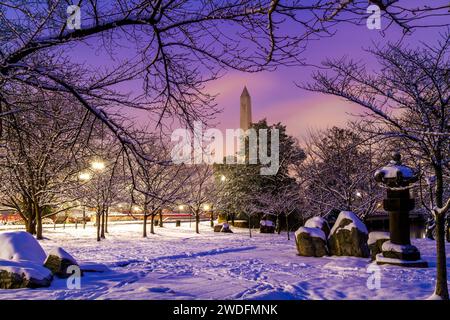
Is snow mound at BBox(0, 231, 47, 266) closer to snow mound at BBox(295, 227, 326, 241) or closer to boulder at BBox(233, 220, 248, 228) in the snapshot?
snow mound at BBox(295, 227, 326, 241)

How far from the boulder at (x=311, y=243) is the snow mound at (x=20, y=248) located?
935cm

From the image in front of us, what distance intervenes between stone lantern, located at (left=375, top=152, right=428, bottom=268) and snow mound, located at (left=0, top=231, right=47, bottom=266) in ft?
31.7

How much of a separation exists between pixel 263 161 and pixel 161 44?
107 ft

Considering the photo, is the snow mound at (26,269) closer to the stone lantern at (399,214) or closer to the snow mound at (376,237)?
the stone lantern at (399,214)

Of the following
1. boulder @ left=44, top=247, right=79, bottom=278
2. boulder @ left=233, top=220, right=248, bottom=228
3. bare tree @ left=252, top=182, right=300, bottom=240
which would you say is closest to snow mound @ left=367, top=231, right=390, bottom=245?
boulder @ left=44, top=247, right=79, bottom=278

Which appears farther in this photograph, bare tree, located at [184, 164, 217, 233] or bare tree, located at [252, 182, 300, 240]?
bare tree, located at [184, 164, 217, 233]

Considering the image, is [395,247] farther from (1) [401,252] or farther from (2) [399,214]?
(2) [399,214]

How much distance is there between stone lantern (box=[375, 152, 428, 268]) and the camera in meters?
11.7

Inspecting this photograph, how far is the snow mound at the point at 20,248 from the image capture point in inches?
367

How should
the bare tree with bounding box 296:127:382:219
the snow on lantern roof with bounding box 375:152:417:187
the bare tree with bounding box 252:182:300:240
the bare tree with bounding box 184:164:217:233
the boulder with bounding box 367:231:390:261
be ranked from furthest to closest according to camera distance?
the bare tree with bounding box 184:164:217:233
the bare tree with bounding box 252:182:300:240
the bare tree with bounding box 296:127:382:219
the boulder with bounding box 367:231:390:261
the snow on lantern roof with bounding box 375:152:417:187

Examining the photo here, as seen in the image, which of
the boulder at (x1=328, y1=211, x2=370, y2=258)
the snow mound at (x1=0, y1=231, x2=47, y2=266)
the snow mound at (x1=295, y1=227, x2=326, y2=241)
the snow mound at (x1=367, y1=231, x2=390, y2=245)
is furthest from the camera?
the snow mound at (x1=295, y1=227, x2=326, y2=241)

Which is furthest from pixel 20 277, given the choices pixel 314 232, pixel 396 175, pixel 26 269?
pixel 314 232

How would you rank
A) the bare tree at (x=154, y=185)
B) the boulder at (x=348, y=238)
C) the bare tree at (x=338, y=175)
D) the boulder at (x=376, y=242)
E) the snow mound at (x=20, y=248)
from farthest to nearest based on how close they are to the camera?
the bare tree at (x=338, y=175) < the boulder at (x=348, y=238) < the boulder at (x=376, y=242) < the snow mound at (x=20, y=248) < the bare tree at (x=154, y=185)

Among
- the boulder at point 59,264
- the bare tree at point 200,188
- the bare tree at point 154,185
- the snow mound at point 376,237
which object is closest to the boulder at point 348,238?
the snow mound at point 376,237
